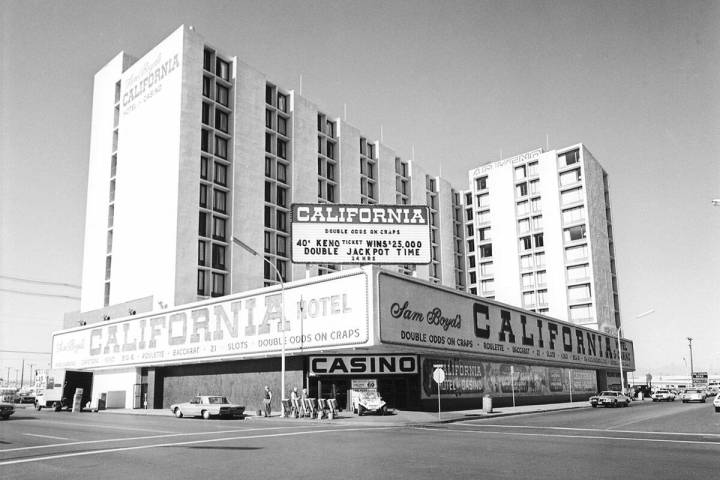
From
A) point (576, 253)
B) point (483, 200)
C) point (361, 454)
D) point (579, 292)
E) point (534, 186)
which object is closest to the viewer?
point (361, 454)

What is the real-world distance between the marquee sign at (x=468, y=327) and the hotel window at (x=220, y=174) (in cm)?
3116

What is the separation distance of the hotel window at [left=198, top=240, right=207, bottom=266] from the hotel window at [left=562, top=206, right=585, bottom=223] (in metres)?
52.9

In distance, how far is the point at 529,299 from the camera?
88562mm

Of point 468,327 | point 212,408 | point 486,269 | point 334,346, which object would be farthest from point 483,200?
point 212,408

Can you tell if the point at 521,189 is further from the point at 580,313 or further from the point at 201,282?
the point at 201,282

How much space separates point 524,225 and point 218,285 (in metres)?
51.3

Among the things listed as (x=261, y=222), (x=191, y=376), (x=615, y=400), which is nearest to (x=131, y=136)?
(x=261, y=222)

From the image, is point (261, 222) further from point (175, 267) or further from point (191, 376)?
point (191, 376)

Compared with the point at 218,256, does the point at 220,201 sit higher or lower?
higher

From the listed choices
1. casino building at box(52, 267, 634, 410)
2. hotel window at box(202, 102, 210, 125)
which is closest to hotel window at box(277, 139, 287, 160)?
hotel window at box(202, 102, 210, 125)

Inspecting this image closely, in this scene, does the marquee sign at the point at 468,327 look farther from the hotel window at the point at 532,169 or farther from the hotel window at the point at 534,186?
the hotel window at the point at 532,169

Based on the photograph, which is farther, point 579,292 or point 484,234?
point 484,234

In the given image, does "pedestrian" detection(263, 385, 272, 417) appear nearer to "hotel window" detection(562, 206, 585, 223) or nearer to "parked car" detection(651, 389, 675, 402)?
"parked car" detection(651, 389, 675, 402)

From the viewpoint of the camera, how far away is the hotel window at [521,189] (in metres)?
91.9
